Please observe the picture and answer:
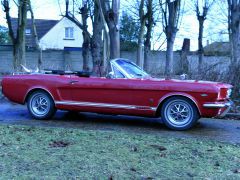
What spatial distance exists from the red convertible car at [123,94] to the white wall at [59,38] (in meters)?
45.9

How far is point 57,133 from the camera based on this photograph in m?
6.68

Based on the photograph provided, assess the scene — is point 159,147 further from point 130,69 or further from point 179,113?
point 130,69

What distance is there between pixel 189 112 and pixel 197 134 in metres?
0.49

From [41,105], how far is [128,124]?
78.7 inches

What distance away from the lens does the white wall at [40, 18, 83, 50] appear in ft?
177

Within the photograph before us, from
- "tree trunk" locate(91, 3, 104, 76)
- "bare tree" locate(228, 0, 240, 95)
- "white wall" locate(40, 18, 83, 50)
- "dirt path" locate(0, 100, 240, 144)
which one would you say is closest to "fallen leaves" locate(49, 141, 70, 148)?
"dirt path" locate(0, 100, 240, 144)

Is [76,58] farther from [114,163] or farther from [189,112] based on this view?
[114,163]

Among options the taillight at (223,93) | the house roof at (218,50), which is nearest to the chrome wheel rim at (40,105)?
the taillight at (223,93)

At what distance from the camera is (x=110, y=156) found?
17.1 ft

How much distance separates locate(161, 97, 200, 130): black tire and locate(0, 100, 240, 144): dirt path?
175 mm

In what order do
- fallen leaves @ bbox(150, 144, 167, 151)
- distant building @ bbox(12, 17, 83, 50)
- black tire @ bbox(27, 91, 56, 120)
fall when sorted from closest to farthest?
fallen leaves @ bbox(150, 144, 167, 151), black tire @ bbox(27, 91, 56, 120), distant building @ bbox(12, 17, 83, 50)

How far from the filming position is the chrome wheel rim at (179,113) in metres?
7.57

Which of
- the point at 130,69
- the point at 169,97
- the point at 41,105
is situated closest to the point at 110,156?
the point at 169,97

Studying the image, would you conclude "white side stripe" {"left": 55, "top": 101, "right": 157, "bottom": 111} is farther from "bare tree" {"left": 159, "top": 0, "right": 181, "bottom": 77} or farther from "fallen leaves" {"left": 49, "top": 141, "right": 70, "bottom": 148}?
"bare tree" {"left": 159, "top": 0, "right": 181, "bottom": 77}
